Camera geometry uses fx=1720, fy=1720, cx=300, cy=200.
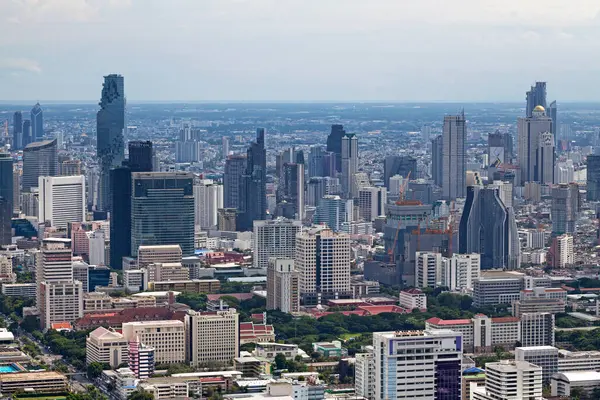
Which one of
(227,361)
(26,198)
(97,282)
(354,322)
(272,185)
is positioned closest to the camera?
(227,361)

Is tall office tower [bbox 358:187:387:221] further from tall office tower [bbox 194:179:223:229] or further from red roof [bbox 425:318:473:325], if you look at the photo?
red roof [bbox 425:318:473:325]

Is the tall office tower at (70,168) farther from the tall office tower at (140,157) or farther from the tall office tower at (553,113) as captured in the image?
the tall office tower at (553,113)

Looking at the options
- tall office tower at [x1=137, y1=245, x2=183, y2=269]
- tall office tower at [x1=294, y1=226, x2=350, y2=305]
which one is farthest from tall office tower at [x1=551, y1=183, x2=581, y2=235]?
tall office tower at [x1=294, y1=226, x2=350, y2=305]

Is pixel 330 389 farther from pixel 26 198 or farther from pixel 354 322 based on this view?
pixel 26 198

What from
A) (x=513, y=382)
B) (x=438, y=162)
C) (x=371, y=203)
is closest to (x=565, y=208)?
(x=371, y=203)

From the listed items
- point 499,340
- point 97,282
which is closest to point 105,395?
point 499,340

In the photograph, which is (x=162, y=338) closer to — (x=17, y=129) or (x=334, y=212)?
(x=334, y=212)
